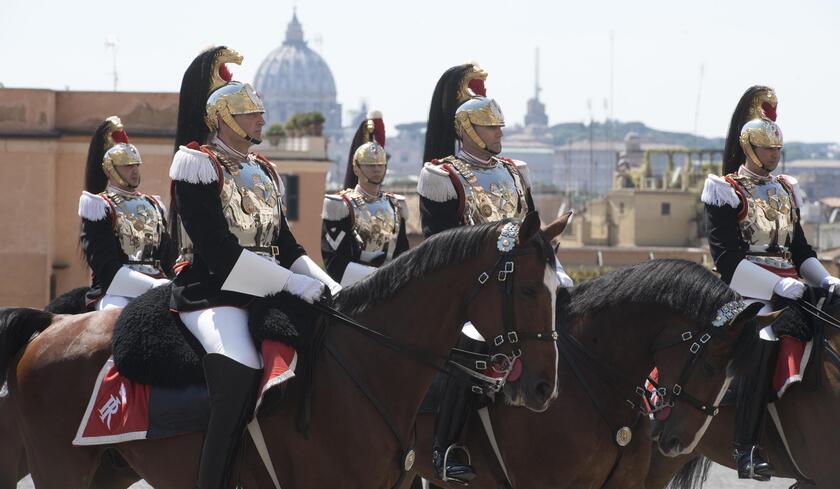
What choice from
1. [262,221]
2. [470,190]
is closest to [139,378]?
[262,221]

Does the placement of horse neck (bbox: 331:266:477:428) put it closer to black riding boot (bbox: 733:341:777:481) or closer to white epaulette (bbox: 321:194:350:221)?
black riding boot (bbox: 733:341:777:481)

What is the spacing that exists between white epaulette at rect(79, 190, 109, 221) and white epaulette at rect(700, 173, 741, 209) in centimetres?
498

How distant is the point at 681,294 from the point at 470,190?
5.39 feet

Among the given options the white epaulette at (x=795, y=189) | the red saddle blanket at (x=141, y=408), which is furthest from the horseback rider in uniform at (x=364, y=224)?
the red saddle blanket at (x=141, y=408)

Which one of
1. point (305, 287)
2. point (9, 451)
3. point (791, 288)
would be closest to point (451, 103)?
point (791, 288)

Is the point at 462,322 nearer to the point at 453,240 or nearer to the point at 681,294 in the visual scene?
the point at 453,240

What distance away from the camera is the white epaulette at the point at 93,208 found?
41.9ft

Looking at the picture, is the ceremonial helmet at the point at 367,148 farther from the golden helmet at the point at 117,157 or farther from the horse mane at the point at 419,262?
the horse mane at the point at 419,262

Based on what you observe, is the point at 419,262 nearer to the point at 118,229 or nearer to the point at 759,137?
the point at 759,137

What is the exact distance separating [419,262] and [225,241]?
1121 mm

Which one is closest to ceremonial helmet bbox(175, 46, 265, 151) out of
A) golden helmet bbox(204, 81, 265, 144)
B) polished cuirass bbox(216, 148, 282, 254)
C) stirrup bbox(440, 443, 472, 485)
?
golden helmet bbox(204, 81, 265, 144)

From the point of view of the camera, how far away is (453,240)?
826cm

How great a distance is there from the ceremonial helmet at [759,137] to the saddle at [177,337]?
475 cm

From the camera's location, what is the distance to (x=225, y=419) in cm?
824
